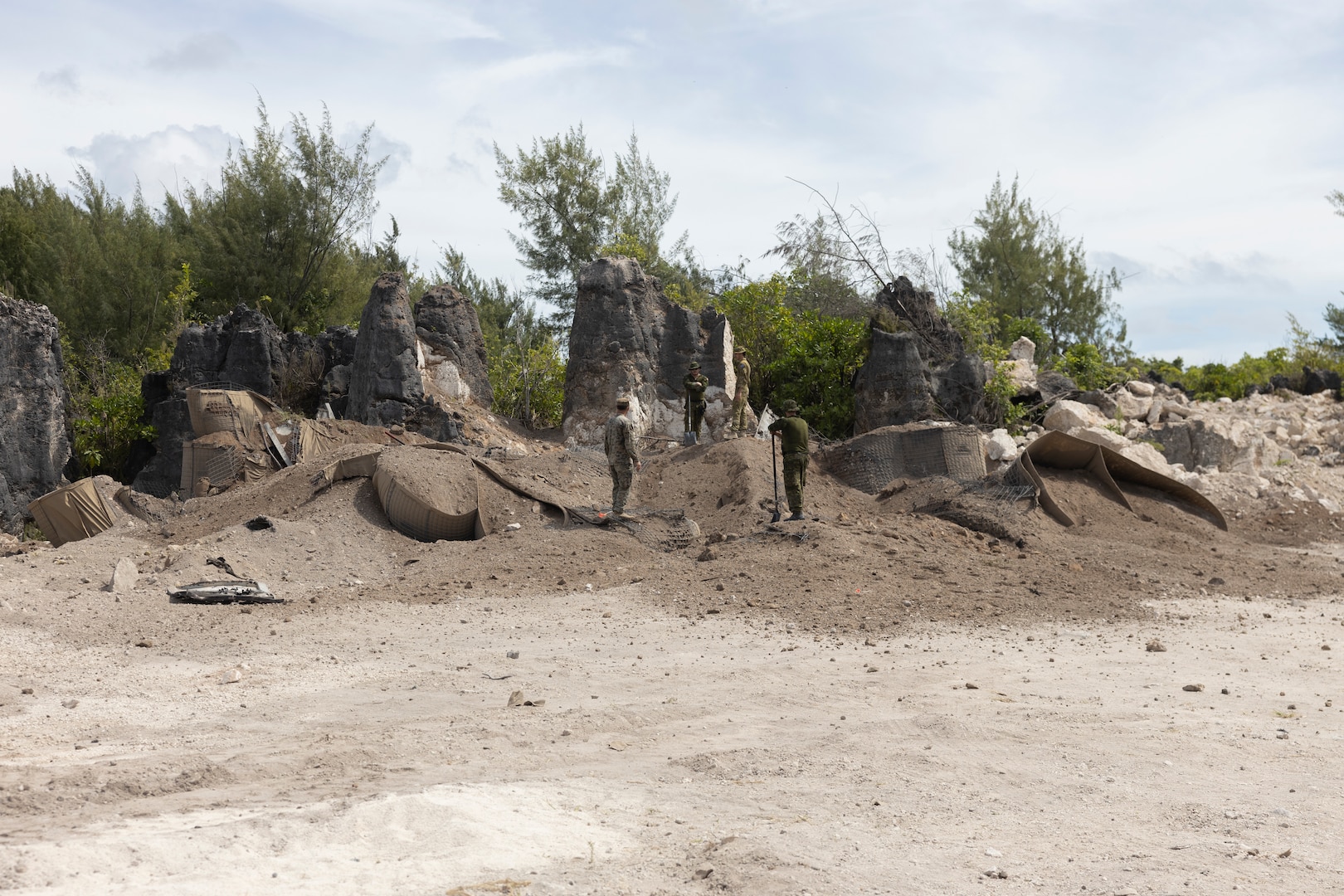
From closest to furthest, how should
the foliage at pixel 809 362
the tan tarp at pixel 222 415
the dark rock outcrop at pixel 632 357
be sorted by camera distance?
the tan tarp at pixel 222 415, the dark rock outcrop at pixel 632 357, the foliage at pixel 809 362

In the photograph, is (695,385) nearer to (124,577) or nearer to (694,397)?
(694,397)

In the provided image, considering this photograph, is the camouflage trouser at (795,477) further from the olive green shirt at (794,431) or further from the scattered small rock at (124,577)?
the scattered small rock at (124,577)

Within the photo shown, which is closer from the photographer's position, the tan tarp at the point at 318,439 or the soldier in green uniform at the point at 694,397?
the tan tarp at the point at 318,439

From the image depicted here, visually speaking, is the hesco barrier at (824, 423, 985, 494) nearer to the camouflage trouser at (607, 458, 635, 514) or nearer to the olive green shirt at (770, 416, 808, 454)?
the olive green shirt at (770, 416, 808, 454)

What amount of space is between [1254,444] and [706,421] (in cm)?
860

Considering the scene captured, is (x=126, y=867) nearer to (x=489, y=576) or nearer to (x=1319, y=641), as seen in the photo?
(x=489, y=576)

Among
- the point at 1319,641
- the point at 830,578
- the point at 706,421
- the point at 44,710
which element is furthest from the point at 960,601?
the point at 706,421

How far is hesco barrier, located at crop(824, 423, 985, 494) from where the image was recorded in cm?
1409

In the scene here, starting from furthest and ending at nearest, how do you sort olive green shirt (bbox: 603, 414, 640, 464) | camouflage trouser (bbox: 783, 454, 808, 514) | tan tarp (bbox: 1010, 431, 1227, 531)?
tan tarp (bbox: 1010, 431, 1227, 531) < olive green shirt (bbox: 603, 414, 640, 464) < camouflage trouser (bbox: 783, 454, 808, 514)

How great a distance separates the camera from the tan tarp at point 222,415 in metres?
14.7

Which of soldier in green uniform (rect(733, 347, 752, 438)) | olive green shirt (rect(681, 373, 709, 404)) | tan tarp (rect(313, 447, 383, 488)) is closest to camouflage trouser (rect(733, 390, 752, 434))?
soldier in green uniform (rect(733, 347, 752, 438))

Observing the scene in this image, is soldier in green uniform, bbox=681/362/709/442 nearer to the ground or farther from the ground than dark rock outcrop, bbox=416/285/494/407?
nearer to the ground

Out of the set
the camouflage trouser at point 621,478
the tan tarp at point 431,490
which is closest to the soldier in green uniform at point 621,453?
the camouflage trouser at point 621,478

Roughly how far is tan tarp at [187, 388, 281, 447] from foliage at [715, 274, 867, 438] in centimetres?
893
